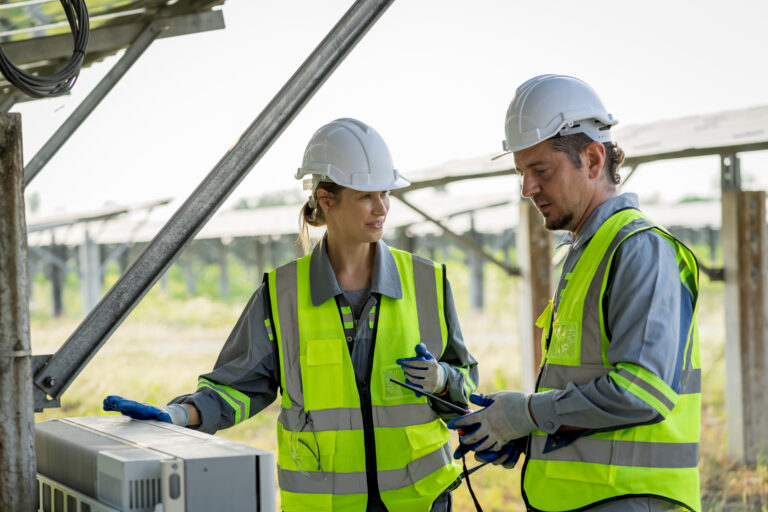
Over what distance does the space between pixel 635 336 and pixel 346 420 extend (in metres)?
0.95

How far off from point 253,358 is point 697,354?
127 centimetres

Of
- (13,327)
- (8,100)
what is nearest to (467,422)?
(13,327)

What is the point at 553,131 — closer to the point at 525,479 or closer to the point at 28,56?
the point at 525,479

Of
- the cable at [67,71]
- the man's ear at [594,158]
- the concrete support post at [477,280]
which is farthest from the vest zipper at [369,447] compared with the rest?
the concrete support post at [477,280]

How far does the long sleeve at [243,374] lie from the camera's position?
2.47 metres

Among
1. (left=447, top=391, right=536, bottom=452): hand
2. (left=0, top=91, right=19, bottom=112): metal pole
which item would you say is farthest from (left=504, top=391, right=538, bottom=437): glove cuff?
(left=0, top=91, right=19, bottom=112): metal pole

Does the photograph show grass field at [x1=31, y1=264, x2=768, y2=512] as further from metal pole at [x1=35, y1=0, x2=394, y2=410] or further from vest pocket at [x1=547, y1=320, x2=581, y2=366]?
metal pole at [x1=35, y1=0, x2=394, y2=410]

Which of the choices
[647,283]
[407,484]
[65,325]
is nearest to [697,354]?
[647,283]

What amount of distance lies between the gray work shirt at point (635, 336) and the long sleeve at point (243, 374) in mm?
945

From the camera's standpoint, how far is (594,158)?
2.15m

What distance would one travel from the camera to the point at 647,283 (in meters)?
1.87

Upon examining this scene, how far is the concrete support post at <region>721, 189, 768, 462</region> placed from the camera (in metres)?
6.36

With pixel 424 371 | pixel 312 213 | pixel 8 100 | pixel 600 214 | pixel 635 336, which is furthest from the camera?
pixel 8 100

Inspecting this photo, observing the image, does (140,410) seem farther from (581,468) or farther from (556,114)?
(556,114)
